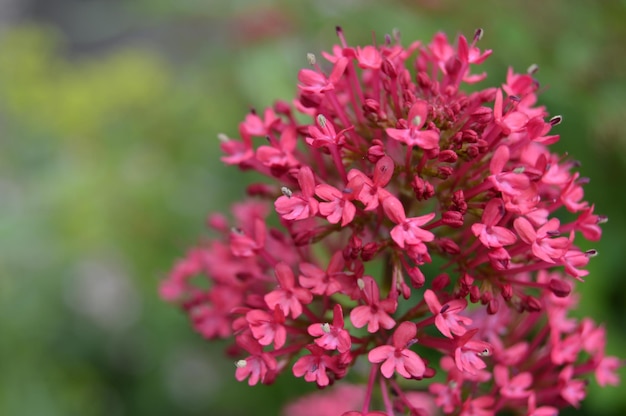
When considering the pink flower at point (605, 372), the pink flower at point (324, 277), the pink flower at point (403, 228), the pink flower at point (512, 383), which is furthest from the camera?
the pink flower at point (605, 372)

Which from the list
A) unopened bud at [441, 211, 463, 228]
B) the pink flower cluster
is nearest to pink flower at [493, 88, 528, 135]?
the pink flower cluster

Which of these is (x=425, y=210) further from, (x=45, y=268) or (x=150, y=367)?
(x=45, y=268)

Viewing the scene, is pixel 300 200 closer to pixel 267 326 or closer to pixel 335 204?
pixel 335 204

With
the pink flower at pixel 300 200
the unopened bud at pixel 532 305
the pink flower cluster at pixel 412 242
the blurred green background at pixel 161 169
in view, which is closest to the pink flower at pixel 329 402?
the blurred green background at pixel 161 169

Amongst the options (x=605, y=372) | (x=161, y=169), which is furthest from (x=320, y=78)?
(x=161, y=169)

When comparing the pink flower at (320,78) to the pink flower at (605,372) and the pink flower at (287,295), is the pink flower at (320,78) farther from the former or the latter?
the pink flower at (605,372)

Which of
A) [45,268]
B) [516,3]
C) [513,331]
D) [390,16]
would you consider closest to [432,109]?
[513,331]

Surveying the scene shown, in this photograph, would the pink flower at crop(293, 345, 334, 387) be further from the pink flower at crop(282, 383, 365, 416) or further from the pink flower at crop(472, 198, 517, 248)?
the pink flower at crop(282, 383, 365, 416)
